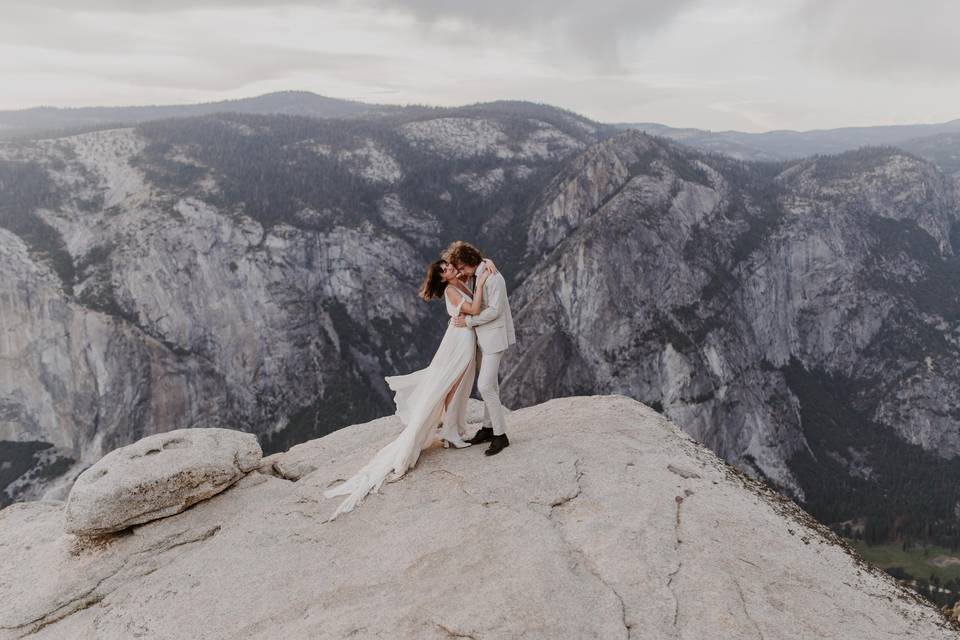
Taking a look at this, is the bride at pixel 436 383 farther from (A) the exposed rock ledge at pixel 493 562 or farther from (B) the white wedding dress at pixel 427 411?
(A) the exposed rock ledge at pixel 493 562

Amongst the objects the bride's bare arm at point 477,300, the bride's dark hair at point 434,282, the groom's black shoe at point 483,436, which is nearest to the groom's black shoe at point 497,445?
the groom's black shoe at point 483,436

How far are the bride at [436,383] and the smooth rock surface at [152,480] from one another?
356cm

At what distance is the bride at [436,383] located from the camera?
13930mm

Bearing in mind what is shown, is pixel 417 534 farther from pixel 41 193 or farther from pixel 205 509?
pixel 41 193

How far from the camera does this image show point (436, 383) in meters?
14.5

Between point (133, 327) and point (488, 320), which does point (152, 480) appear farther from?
point (133, 327)

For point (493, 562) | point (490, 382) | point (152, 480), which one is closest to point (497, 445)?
point (490, 382)

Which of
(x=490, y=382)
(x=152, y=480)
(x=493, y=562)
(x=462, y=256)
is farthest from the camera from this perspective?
(x=152, y=480)

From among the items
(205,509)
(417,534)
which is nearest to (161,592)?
(205,509)

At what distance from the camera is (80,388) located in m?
166

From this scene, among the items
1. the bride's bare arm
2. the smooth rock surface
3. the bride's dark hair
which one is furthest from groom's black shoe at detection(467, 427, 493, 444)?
the smooth rock surface

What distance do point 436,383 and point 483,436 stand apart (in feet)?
7.16

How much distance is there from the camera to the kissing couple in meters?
13.8

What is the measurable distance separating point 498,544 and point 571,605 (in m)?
2.02
